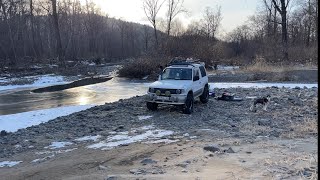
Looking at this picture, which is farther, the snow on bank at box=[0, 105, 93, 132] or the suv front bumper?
the suv front bumper

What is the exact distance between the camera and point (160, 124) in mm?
13938

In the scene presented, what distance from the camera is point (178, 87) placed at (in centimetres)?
1581

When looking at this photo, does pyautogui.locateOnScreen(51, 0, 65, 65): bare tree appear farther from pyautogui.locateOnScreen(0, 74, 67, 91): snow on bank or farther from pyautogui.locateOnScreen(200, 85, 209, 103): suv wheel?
pyautogui.locateOnScreen(200, 85, 209, 103): suv wheel

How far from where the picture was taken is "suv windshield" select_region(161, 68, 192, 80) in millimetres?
16969

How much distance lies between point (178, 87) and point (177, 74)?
4.54 feet

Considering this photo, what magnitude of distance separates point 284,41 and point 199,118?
118 ft

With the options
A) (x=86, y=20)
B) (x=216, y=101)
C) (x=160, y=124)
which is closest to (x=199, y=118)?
(x=160, y=124)

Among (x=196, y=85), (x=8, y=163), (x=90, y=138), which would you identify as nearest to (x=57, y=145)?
(x=90, y=138)

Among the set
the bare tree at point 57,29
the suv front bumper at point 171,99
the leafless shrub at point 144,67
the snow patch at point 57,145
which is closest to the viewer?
the snow patch at point 57,145

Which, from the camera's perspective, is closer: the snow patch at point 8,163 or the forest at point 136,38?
the snow patch at point 8,163

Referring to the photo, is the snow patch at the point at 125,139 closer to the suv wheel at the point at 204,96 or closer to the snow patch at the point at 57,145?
the snow patch at the point at 57,145

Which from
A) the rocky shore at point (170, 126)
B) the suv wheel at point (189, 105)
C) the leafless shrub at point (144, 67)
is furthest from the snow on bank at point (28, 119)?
the leafless shrub at point (144, 67)

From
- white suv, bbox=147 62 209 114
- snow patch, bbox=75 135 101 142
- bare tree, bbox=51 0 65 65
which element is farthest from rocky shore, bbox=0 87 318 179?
bare tree, bbox=51 0 65 65

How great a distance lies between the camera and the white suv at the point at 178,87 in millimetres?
15758
